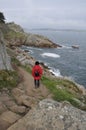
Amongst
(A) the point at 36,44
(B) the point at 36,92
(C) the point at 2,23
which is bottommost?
(A) the point at 36,44

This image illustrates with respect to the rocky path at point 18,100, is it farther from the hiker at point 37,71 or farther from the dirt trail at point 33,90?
the hiker at point 37,71

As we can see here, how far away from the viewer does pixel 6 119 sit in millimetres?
17094

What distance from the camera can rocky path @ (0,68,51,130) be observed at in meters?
17.2

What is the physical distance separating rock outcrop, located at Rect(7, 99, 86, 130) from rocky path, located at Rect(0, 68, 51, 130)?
1.34 metres

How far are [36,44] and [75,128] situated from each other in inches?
4039

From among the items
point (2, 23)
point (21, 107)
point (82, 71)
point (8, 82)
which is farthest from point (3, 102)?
point (82, 71)

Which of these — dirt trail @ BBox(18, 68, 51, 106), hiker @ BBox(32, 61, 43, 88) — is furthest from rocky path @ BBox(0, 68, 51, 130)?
hiker @ BBox(32, 61, 43, 88)

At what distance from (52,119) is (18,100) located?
4504mm

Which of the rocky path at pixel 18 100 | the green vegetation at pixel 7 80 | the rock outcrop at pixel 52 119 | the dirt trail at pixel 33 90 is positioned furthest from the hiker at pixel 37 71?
the rock outcrop at pixel 52 119

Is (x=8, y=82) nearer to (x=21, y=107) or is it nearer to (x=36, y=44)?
(x=21, y=107)

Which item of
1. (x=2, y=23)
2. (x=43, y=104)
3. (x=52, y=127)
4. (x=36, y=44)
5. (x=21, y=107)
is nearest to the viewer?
(x=52, y=127)

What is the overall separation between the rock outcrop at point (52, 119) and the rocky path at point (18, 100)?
134 cm

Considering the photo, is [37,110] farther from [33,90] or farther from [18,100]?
[33,90]

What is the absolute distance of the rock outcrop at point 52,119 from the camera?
15.4m
